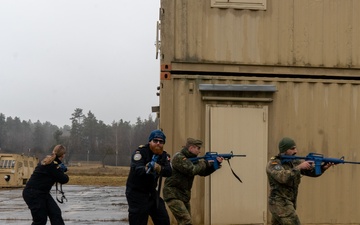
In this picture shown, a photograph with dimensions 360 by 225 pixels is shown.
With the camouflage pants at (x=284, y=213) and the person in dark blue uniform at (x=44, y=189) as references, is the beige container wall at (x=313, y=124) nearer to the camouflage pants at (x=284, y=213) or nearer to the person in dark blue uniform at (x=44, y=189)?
the person in dark blue uniform at (x=44, y=189)

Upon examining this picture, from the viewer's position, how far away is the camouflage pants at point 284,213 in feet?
25.0

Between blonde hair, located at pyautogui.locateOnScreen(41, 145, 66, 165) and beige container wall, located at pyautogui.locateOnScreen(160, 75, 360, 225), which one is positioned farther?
beige container wall, located at pyautogui.locateOnScreen(160, 75, 360, 225)

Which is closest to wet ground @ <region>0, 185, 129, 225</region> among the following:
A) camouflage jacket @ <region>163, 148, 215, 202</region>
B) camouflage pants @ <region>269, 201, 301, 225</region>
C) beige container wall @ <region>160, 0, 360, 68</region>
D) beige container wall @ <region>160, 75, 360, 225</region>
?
beige container wall @ <region>160, 75, 360, 225</region>

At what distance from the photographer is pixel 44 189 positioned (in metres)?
9.29

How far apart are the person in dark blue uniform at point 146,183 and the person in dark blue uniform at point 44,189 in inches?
89.1

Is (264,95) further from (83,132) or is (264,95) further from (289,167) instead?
(83,132)

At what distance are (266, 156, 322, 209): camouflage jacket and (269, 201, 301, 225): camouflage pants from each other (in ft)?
0.13

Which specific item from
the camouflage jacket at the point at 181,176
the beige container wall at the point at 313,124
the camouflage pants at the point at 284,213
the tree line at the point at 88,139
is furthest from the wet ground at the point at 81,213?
the tree line at the point at 88,139

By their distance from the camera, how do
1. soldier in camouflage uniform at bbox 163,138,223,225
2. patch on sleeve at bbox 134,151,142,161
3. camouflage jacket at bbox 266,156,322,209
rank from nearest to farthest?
patch on sleeve at bbox 134,151,142,161 → camouflage jacket at bbox 266,156,322,209 → soldier in camouflage uniform at bbox 163,138,223,225

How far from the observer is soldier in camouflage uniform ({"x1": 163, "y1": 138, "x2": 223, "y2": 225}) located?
27.1 ft

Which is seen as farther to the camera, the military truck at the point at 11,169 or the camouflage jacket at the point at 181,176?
the military truck at the point at 11,169

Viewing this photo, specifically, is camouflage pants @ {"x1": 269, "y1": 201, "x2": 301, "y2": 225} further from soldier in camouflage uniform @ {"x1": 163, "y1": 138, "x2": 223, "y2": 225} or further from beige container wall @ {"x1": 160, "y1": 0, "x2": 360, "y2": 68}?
beige container wall @ {"x1": 160, "y1": 0, "x2": 360, "y2": 68}

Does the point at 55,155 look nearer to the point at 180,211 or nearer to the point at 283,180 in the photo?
the point at 180,211

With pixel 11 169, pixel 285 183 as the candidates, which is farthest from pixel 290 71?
pixel 11 169
